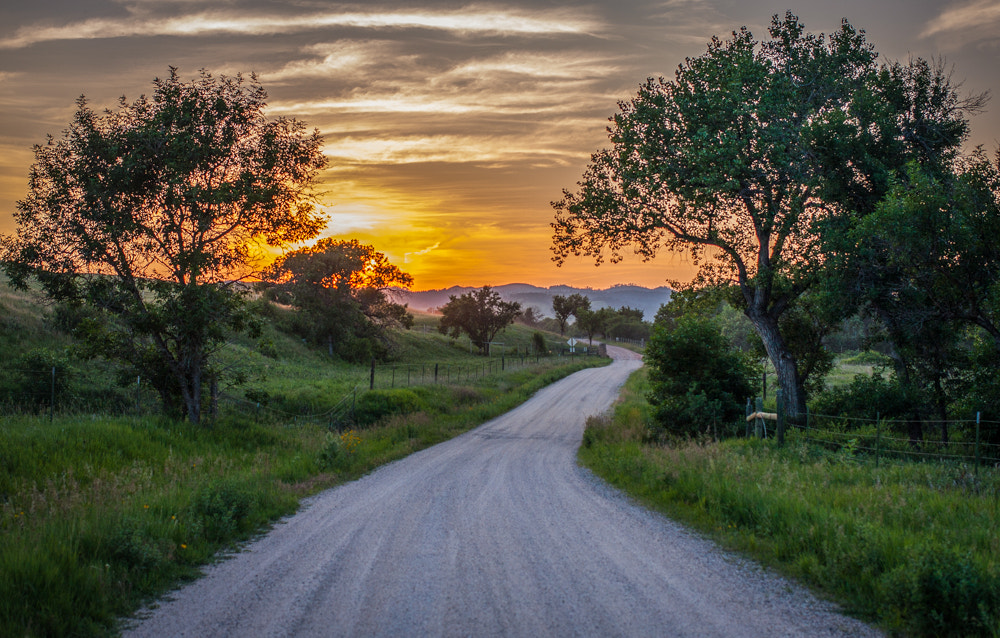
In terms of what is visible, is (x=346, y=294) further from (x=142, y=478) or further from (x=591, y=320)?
(x=591, y=320)

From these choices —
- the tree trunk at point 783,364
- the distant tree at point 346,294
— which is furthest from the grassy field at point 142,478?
the distant tree at point 346,294

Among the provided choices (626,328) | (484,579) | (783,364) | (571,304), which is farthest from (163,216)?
(626,328)

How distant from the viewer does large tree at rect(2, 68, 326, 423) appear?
1606 centimetres

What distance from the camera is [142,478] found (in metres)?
11.0

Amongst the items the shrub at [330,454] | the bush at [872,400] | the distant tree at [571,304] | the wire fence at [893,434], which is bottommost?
the shrub at [330,454]

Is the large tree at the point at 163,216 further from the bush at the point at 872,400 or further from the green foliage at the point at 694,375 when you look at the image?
the bush at the point at 872,400

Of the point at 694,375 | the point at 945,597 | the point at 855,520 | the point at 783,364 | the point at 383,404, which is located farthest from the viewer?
the point at 383,404

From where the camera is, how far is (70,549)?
6.52m

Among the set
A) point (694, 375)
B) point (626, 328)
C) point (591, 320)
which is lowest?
point (694, 375)

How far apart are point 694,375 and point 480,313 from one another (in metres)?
55.9

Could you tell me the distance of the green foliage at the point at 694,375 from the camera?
19.8 meters

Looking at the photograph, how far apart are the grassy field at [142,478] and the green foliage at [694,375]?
8.08 m

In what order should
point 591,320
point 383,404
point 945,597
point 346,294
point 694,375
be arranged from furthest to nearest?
point 591,320 < point 346,294 < point 383,404 < point 694,375 < point 945,597

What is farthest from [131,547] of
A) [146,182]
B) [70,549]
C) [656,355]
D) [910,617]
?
[656,355]
